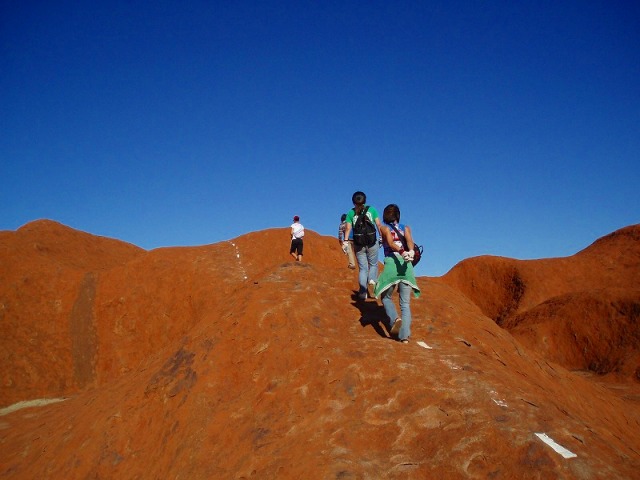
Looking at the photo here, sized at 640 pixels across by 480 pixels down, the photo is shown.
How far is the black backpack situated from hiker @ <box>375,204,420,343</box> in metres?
1.02

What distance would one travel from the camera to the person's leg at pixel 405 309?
6.47 m

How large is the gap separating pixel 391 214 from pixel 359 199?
112 cm

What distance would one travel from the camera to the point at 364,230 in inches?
305

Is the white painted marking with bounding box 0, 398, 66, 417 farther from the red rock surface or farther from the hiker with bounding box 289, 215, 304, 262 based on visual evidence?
Answer: the hiker with bounding box 289, 215, 304, 262

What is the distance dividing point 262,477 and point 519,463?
253cm

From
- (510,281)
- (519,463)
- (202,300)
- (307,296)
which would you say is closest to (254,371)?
(307,296)

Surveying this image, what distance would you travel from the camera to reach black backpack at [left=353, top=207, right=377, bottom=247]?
303 inches

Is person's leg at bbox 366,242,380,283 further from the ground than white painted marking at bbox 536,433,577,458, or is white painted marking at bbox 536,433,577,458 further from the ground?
person's leg at bbox 366,242,380,283

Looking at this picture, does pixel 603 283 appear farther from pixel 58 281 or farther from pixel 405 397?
pixel 58 281

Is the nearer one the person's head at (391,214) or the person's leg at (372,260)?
the person's head at (391,214)

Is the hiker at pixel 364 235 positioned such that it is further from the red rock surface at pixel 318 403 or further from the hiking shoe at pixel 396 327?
the hiking shoe at pixel 396 327

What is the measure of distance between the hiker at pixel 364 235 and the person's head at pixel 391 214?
756 millimetres

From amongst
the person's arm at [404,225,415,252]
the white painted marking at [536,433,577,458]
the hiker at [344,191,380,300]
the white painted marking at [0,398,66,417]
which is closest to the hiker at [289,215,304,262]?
the hiker at [344,191,380,300]

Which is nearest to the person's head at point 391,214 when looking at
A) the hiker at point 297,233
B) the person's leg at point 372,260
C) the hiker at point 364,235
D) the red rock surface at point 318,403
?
the hiker at point 364,235
